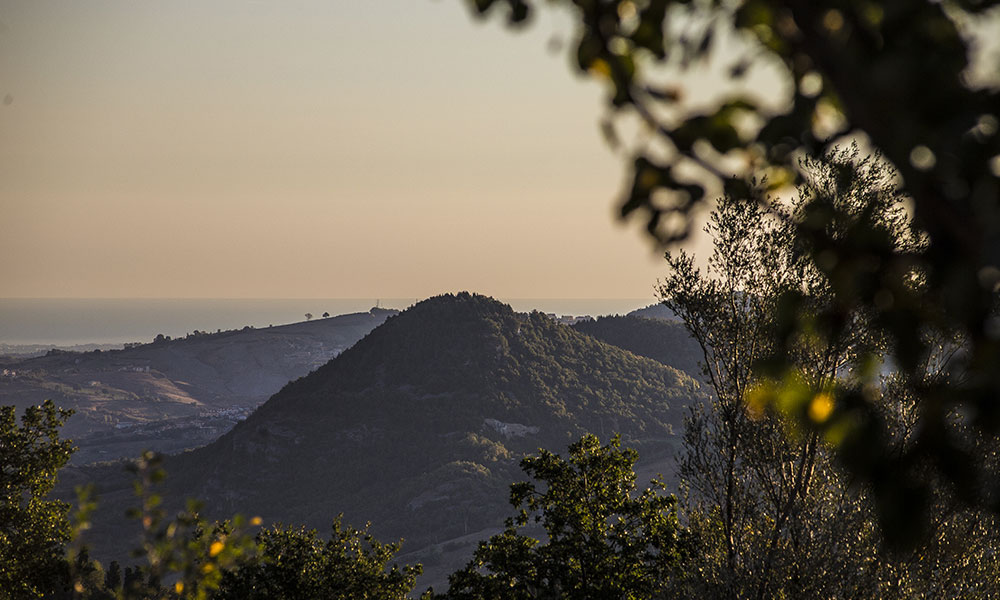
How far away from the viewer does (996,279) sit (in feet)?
5.34

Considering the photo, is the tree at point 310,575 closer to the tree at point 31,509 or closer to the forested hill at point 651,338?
the tree at point 31,509

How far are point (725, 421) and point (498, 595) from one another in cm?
832

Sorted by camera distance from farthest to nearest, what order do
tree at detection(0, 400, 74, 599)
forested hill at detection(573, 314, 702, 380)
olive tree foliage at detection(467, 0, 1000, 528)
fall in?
forested hill at detection(573, 314, 702, 380), tree at detection(0, 400, 74, 599), olive tree foliage at detection(467, 0, 1000, 528)

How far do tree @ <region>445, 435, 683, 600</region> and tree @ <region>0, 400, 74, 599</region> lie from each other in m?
11.2

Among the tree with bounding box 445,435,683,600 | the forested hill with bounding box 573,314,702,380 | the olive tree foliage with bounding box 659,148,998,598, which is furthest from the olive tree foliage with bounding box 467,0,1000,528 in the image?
the forested hill with bounding box 573,314,702,380

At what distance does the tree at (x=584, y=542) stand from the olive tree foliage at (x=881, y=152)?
20.4 meters

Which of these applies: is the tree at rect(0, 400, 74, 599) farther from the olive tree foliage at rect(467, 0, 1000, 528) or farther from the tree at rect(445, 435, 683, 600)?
the olive tree foliage at rect(467, 0, 1000, 528)

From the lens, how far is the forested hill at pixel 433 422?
422 ft

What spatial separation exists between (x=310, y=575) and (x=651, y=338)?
159 m

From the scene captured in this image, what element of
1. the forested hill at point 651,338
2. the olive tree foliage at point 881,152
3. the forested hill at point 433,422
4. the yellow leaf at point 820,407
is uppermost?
the forested hill at point 651,338

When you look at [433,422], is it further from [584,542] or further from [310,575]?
[584,542]

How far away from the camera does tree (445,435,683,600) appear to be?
71.4ft

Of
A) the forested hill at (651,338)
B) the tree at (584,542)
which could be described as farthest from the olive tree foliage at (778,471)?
the forested hill at (651,338)

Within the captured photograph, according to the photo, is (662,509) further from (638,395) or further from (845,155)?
(638,395)
